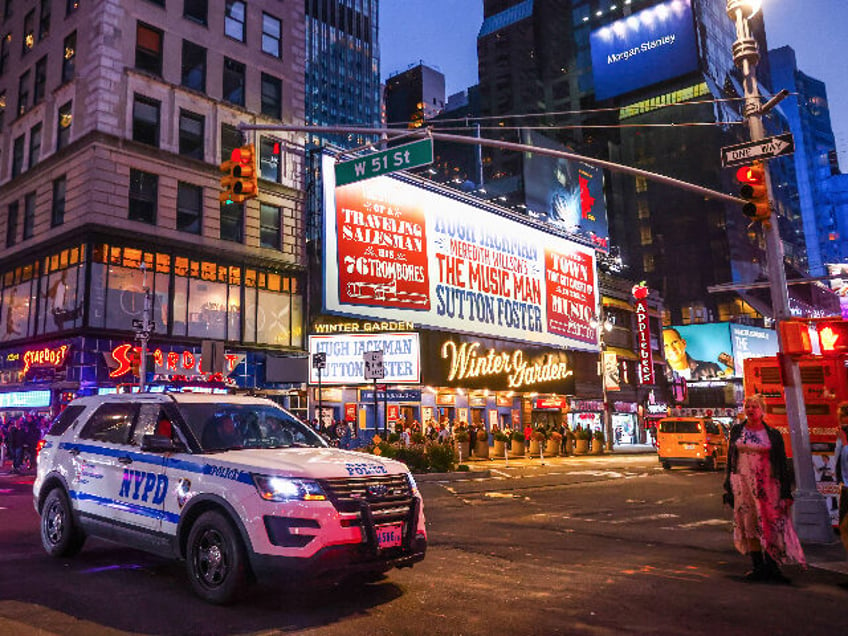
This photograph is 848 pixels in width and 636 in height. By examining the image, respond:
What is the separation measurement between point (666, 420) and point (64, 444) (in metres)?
23.2

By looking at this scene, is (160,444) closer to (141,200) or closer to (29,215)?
(141,200)

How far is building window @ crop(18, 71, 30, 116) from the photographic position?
1347 inches

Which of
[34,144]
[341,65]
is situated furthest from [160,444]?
[341,65]

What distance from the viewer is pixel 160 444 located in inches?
262

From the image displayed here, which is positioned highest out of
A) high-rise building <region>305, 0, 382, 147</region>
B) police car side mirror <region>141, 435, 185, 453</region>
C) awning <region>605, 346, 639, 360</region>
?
high-rise building <region>305, 0, 382, 147</region>

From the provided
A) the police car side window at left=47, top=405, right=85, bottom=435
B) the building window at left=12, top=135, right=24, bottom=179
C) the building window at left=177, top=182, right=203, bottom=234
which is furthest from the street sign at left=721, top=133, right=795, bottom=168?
the building window at left=12, top=135, right=24, bottom=179

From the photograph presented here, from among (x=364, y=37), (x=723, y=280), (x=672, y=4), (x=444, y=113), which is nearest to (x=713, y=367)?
(x=723, y=280)

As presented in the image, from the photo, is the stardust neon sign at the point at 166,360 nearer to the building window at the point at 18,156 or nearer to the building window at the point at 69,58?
the building window at the point at 18,156

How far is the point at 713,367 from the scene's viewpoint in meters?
74.9

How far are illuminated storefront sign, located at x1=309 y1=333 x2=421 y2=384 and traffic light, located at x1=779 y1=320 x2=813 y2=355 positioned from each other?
24.0 m

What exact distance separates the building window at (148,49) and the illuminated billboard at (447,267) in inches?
350

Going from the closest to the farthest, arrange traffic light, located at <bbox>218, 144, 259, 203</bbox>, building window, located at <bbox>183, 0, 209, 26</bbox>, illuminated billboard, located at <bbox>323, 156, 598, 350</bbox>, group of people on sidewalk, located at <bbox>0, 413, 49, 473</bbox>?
traffic light, located at <bbox>218, 144, 259, 203</bbox> → group of people on sidewalk, located at <bbox>0, 413, 49, 473</bbox> → building window, located at <bbox>183, 0, 209, 26</bbox> → illuminated billboard, located at <bbox>323, 156, 598, 350</bbox>

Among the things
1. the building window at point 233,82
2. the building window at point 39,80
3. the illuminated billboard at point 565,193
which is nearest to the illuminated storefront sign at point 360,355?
the building window at point 233,82

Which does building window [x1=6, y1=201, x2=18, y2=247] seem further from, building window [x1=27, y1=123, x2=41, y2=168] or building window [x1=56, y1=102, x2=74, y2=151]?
Result: building window [x1=56, y1=102, x2=74, y2=151]
